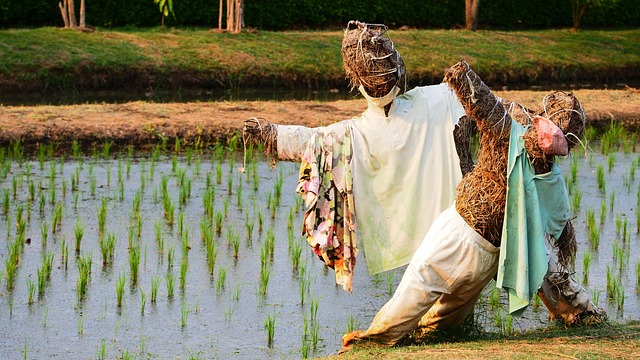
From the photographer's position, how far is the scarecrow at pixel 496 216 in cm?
468

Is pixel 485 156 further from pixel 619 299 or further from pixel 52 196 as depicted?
pixel 52 196

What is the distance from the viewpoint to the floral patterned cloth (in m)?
5.16

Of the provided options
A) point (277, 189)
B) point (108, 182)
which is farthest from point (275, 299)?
point (108, 182)

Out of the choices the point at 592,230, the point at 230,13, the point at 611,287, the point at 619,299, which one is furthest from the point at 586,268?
the point at 230,13

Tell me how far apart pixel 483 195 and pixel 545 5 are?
2367cm

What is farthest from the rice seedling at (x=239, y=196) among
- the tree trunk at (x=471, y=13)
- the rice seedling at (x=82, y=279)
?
the tree trunk at (x=471, y=13)

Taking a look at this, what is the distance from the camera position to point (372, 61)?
16.9 feet

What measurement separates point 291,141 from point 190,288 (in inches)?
68.1

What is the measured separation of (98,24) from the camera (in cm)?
2208

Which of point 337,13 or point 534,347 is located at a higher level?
point 337,13

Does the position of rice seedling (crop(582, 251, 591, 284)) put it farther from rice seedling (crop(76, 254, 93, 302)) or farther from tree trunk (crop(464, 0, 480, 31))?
tree trunk (crop(464, 0, 480, 31))

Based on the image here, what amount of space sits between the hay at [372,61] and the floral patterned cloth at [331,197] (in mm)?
277

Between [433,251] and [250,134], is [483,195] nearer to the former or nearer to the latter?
[433,251]

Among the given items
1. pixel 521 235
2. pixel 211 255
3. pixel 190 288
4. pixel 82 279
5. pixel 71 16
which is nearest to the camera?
pixel 521 235
